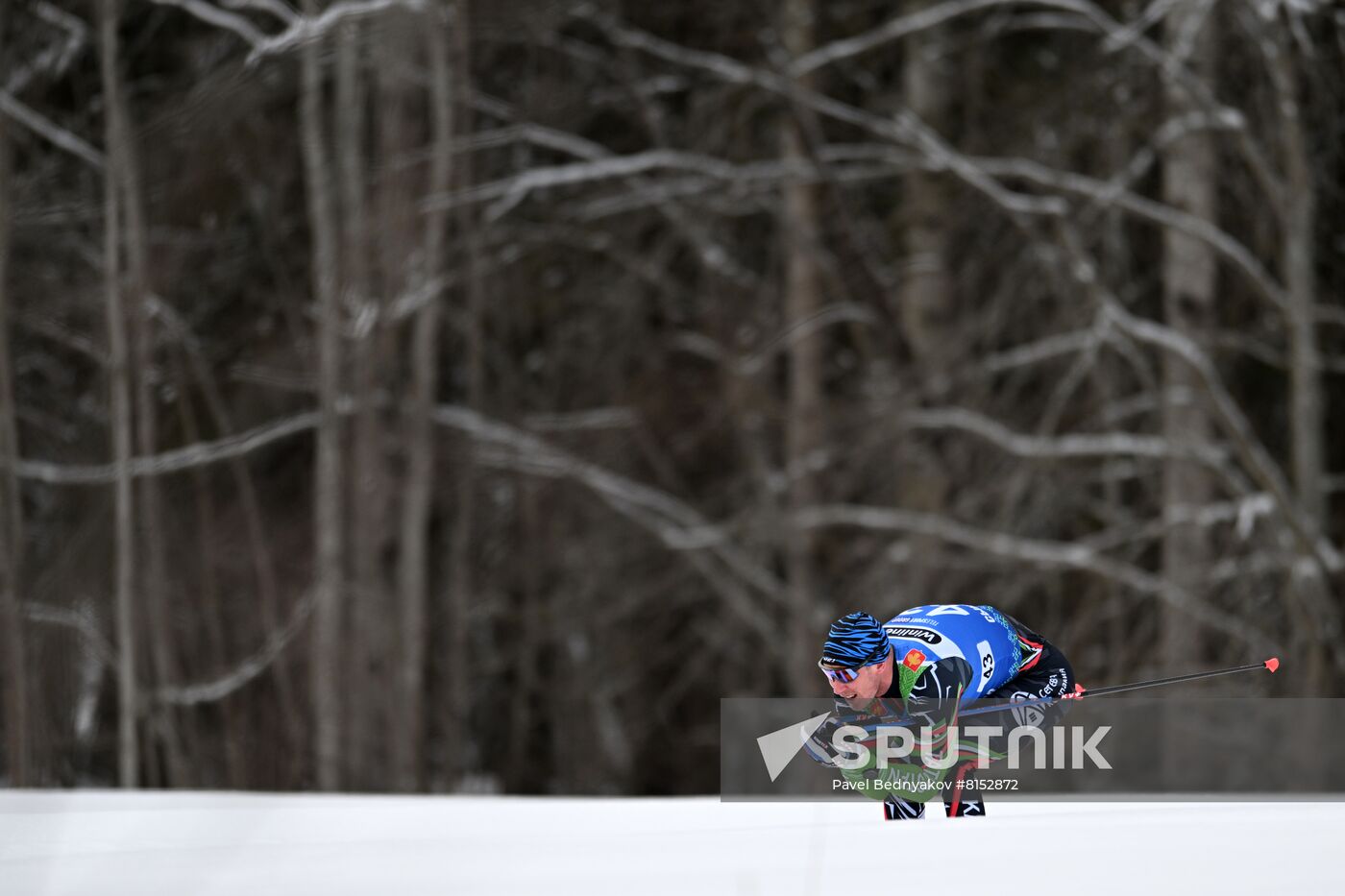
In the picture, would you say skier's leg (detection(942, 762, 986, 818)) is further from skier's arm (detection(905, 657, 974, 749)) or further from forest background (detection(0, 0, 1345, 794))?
forest background (detection(0, 0, 1345, 794))

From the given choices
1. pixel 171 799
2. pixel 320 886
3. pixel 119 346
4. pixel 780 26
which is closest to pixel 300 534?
pixel 119 346

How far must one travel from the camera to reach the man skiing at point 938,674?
1.26 m

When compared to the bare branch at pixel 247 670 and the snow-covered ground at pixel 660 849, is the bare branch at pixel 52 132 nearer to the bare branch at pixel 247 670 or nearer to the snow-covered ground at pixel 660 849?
the bare branch at pixel 247 670

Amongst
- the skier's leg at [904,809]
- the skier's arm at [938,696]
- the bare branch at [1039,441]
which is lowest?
the skier's leg at [904,809]

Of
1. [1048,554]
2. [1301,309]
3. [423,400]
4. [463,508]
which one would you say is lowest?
[1048,554]

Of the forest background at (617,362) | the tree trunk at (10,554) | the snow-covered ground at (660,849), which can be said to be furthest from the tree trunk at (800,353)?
the snow-covered ground at (660,849)

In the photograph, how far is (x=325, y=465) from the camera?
4250mm

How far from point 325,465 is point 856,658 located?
10.7 ft

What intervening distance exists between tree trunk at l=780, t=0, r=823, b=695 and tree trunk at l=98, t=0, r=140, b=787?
2.22 metres

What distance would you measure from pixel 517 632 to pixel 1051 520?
2.18 m

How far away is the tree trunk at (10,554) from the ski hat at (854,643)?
3.23m

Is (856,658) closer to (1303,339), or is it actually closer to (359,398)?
(359,398)

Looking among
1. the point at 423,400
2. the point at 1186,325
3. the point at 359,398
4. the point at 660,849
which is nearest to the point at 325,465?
the point at 359,398

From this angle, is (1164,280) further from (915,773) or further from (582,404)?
(915,773)
